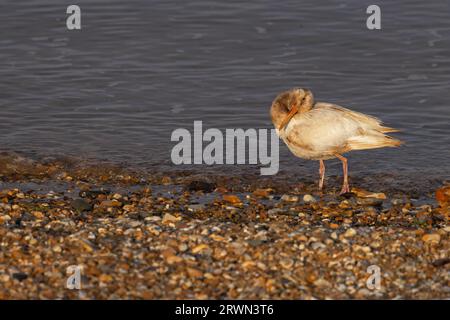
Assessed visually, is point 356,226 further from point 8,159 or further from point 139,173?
point 8,159

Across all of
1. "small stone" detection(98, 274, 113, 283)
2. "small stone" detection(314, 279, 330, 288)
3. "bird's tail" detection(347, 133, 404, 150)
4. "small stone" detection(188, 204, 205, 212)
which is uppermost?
"bird's tail" detection(347, 133, 404, 150)

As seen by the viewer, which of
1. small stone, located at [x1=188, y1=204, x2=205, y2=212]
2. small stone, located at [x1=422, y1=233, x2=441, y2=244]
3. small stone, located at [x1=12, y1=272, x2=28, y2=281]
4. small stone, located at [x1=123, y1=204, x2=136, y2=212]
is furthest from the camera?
small stone, located at [x1=188, y1=204, x2=205, y2=212]

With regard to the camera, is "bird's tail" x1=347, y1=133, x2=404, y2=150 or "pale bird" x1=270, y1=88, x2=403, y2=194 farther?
"bird's tail" x1=347, y1=133, x2=404, y2=150

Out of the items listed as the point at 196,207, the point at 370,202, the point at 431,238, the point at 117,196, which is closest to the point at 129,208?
the point at 117,196

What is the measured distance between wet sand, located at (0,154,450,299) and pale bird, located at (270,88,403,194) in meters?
0.63

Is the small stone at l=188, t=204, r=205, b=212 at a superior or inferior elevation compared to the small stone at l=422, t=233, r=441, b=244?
superior

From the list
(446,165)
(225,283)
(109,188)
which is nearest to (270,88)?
(446,165)

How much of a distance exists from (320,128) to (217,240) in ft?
8.98

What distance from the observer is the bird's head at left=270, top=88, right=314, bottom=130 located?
11.1 m

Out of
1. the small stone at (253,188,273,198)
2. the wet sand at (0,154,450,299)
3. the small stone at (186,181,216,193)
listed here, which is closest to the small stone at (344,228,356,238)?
the wet sand at (0,154,450,299)

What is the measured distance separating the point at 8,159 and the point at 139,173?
192cm

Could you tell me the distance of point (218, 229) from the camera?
9031 millimetres

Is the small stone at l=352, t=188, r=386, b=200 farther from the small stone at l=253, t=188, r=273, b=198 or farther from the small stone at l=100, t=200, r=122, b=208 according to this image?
the small stone at l=100, t=200, r=122, b=208

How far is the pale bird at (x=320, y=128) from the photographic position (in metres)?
10.9
